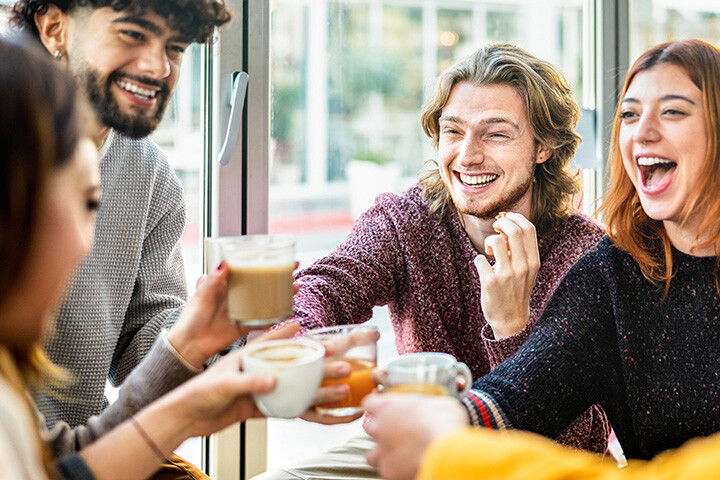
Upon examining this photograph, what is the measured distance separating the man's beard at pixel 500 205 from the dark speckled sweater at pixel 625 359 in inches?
15.4

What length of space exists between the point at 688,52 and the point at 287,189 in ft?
3.86

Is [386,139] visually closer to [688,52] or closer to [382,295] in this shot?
[382,295]

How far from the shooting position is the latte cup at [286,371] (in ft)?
2.93

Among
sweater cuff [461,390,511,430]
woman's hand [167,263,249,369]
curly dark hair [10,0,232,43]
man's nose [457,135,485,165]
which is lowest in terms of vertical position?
sweater cuff [461,390,511,430]

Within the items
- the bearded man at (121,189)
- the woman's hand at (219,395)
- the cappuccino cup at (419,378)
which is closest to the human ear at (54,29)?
the bearded man at (121,189)

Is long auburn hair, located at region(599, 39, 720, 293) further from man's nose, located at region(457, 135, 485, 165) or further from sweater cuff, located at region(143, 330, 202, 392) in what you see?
sweater cuff, located at region(143, 330, 202, 392)

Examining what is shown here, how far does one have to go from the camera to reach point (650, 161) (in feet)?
4.40

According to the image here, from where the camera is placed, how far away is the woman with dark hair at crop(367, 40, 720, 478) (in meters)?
1.28

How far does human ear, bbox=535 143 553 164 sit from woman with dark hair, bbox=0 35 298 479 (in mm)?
1204

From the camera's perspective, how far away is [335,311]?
5.29 ft

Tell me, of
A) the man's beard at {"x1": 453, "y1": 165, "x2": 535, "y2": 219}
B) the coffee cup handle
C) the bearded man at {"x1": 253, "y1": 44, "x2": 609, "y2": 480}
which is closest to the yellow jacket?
the coffee cup handle

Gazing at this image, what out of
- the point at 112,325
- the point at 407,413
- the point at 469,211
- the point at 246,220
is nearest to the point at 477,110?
the point at 469,211

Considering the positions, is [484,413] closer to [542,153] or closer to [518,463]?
[518,463]

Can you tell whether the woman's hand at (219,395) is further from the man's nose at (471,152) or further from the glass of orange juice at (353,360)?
the man's nose at (471,152)
